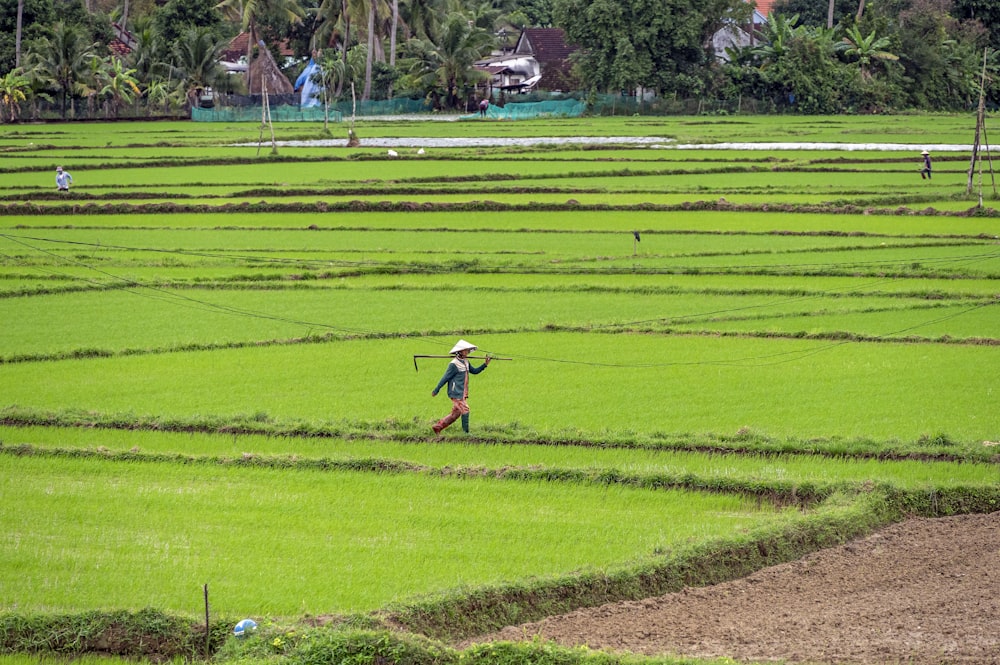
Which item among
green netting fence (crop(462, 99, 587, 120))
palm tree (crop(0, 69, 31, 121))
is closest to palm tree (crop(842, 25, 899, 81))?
green netting fence (crop(462, 99, 587, 120))

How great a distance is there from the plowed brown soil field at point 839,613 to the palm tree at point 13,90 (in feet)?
156

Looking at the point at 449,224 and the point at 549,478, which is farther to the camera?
the point at 449,224

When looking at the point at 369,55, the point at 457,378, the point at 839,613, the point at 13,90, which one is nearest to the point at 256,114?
the point at 369,55

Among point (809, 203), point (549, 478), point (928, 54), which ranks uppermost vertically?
point (928, 54)

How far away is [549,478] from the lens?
10.1 metres

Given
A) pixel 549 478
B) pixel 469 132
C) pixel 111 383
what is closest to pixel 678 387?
pixel 549 478

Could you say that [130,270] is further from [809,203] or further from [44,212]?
[809,203]

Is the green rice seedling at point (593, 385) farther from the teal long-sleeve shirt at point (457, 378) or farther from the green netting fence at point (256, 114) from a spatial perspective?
the green netting fence at point (256, 114)

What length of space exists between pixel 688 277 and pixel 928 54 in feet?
135

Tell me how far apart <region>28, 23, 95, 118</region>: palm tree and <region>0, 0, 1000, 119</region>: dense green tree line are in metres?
0.07

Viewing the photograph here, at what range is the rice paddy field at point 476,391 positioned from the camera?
328 inches

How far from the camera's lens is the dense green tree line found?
172ft

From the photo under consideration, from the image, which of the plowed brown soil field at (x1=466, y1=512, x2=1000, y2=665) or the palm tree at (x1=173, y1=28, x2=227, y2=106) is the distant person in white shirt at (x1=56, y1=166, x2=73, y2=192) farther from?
the palm tree at (x1=173, y1=28, x2=227, y2=106)

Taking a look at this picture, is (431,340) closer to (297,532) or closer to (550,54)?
(297,532)
